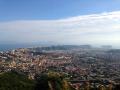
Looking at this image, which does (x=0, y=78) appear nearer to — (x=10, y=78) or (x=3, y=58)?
(x=10, y=78)

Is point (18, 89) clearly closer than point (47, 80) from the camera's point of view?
No

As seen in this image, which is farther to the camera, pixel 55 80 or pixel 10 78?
pixel 10 78

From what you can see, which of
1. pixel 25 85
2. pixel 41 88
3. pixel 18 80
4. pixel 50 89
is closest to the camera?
pixel 50 89

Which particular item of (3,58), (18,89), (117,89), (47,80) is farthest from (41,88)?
(3,58)

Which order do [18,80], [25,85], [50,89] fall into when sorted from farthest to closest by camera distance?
[18,80] < [25,85] < [50,89]

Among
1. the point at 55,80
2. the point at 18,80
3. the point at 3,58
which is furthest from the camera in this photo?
the point at 3,58

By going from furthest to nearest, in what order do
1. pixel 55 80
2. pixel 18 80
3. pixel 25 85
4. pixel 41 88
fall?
pixel 18 80 → pixel 25 85 → pixel 55 80 → pixel 41 88

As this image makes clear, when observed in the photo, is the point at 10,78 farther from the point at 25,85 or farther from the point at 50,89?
the point at 50,89

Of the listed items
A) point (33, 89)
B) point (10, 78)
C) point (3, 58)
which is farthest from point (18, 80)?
point (3, 58)
